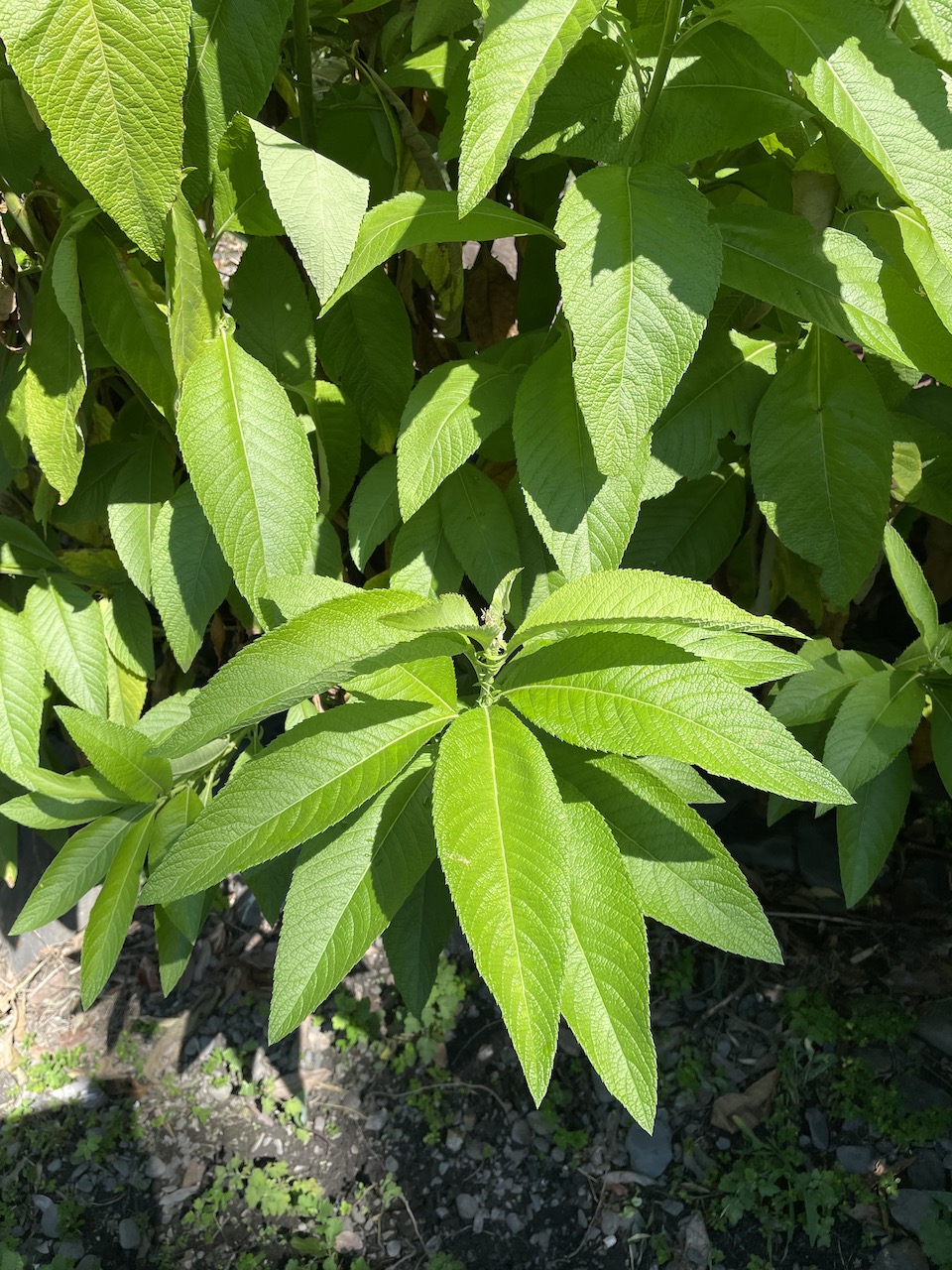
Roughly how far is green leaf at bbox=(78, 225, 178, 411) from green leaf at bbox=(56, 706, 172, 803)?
0.53 m

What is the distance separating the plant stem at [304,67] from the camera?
4.36 feet

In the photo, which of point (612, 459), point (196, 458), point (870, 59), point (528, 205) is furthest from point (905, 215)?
point (196, 458)

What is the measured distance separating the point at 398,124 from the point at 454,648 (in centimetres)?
91

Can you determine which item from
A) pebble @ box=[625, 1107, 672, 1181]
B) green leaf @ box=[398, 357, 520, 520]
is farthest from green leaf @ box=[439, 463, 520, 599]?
pebble @ box=[625, 1107, 672, 1181]

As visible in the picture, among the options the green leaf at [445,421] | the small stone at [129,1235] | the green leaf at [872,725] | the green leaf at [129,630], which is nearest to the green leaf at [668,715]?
the green leaf at [445,421]

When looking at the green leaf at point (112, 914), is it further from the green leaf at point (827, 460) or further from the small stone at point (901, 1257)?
the small stone at point (901, 1257)

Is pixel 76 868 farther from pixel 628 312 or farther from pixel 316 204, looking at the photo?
pixel 628 312

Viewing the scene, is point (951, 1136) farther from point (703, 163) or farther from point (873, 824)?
point (703, 163)

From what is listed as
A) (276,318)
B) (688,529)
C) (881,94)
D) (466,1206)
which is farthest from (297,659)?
(466,1206)

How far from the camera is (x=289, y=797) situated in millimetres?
1015

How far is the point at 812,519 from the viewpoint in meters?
1.40

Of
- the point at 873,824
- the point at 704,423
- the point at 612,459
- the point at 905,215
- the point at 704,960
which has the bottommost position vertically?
the point at 704,960

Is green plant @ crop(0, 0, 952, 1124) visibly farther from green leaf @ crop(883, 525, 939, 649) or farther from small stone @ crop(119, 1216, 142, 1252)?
small stone @ crop(119, 1216, 142, 1252)

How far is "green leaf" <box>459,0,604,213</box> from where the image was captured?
912mm
